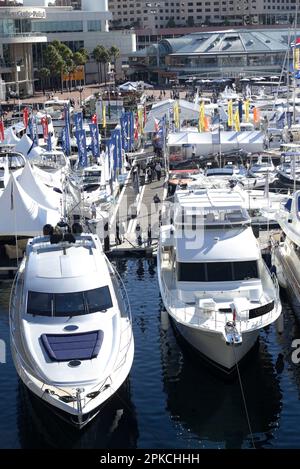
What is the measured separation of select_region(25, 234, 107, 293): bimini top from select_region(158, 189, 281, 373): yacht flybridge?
125 inches

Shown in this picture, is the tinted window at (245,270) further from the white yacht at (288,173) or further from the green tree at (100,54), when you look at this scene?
the green tree at (100,54)

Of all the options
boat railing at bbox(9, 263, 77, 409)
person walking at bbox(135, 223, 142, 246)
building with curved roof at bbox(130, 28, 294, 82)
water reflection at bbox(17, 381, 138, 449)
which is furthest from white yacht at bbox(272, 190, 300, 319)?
building with curved roof at bbox(130, 28, 294, 82)

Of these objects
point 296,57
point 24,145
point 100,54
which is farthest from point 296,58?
point 100,54

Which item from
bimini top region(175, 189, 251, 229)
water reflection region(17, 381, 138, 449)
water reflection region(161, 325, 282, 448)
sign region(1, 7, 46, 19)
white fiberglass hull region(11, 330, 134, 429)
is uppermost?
sign region(1, 7, 46, 19)

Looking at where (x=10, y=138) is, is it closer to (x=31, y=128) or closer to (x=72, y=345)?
(x=31, y=128)

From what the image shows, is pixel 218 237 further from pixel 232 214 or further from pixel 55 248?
pixel 55 248

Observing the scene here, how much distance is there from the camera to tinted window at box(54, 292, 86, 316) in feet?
85.9

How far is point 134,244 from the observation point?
138 ft

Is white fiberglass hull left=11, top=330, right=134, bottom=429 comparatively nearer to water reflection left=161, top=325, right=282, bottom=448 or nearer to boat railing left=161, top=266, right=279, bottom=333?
water reflection left=161, top=325, right=282, bottom=448

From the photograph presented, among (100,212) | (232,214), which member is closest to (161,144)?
(100,212)

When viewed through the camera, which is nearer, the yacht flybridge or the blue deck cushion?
the blue deck cushion

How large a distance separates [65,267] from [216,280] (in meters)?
5.71

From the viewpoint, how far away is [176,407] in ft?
83.9
